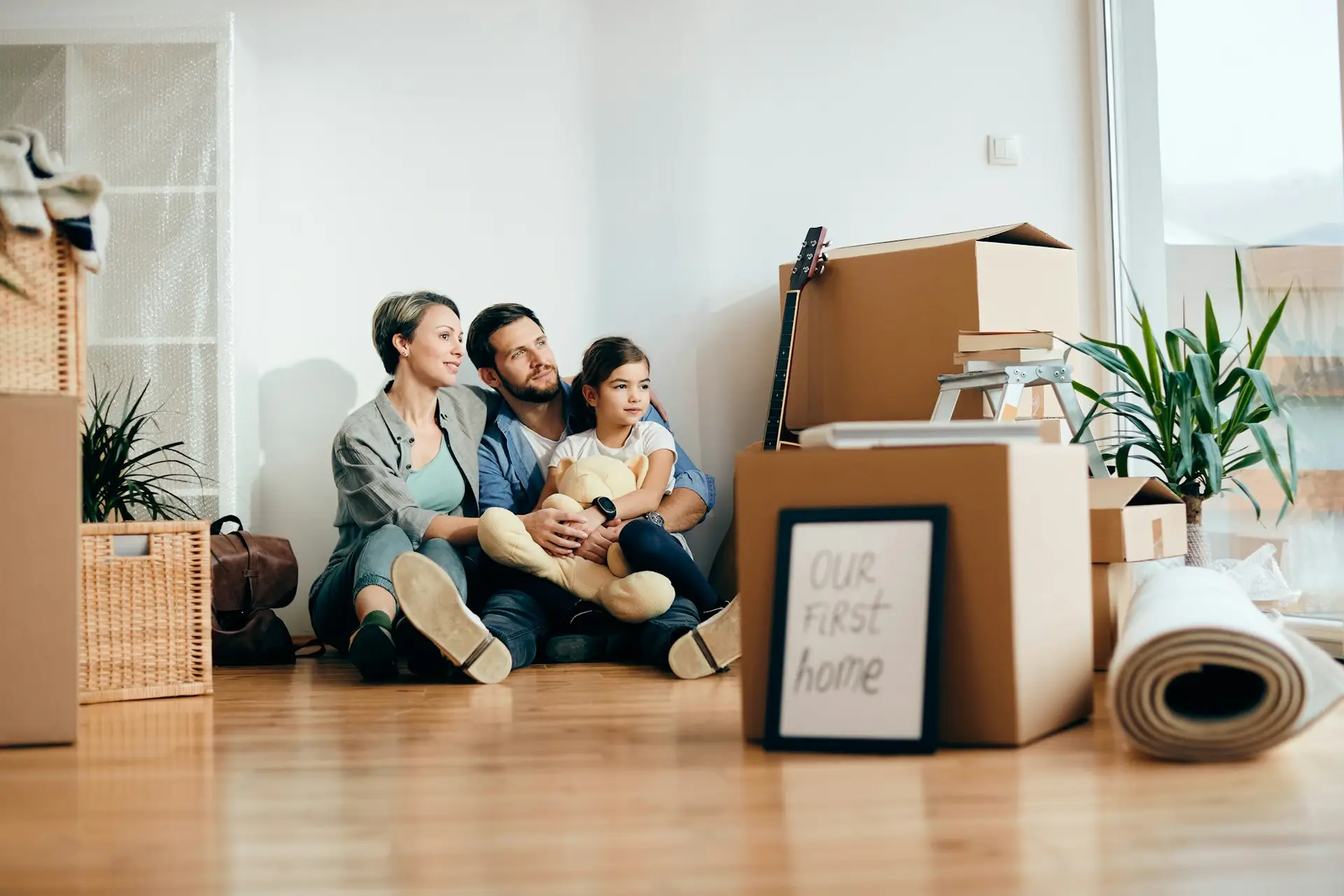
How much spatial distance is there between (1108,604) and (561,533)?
1.04 meters

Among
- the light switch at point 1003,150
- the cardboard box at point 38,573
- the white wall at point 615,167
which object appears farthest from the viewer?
the light switch at point 1003,150

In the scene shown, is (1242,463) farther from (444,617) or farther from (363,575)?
(363,575)

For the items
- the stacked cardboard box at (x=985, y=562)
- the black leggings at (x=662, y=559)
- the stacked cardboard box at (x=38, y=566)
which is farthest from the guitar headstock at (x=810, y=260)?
the stacked cardboard box at (x=38, y=566)

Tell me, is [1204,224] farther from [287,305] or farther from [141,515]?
[141,515]

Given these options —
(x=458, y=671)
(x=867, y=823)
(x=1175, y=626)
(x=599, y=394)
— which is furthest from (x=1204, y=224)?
(x=867, y=823)

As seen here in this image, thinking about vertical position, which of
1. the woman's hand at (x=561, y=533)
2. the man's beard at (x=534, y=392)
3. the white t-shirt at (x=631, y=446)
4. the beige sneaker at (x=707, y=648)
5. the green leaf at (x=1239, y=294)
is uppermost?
the green leaf at (x=1239, y=294)

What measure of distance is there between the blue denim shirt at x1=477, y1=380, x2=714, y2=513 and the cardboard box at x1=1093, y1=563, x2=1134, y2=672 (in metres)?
0.93

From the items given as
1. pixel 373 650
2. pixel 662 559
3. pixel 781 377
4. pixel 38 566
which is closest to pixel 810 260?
pixel 781 377

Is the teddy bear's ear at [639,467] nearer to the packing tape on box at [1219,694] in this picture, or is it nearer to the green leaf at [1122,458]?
the green leaf at [1122,458]

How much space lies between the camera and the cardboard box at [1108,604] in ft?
7.07

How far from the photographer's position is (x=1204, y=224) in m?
2.80

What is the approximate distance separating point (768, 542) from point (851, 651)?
174 millimetres

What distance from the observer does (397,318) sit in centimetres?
284

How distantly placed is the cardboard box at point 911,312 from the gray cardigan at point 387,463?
2.58 feet
